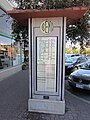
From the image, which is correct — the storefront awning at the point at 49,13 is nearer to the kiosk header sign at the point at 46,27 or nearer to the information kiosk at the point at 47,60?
the information kiosk at the point at 47,60

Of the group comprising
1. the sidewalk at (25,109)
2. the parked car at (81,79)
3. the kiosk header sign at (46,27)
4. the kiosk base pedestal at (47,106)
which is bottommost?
the sidewalk at (25,109)

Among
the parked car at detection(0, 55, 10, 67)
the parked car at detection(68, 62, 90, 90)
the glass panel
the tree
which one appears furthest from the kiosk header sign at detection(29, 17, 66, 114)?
the parked car at detection(0, 55, 10, 67)

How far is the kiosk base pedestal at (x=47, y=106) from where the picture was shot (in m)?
5.91

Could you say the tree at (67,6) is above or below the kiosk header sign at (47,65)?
above

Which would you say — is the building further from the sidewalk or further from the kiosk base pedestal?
the kiosk base pedestal

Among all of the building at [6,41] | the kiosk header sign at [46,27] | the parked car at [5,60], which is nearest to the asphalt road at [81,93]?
the kiosk header sign at [46,27]

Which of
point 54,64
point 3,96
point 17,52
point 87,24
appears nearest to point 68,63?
point 17,52

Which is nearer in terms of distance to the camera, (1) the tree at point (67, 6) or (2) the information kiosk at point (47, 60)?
(2) the information kiosk at point (47, 60)

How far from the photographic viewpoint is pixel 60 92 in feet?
19.6

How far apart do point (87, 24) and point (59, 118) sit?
463cm

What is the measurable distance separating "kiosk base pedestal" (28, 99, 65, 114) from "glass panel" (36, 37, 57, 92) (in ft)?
1.19

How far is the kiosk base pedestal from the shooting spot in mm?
5914

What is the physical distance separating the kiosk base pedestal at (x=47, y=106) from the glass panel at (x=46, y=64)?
362 millimetres

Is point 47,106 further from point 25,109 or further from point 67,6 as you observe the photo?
point 67,6
